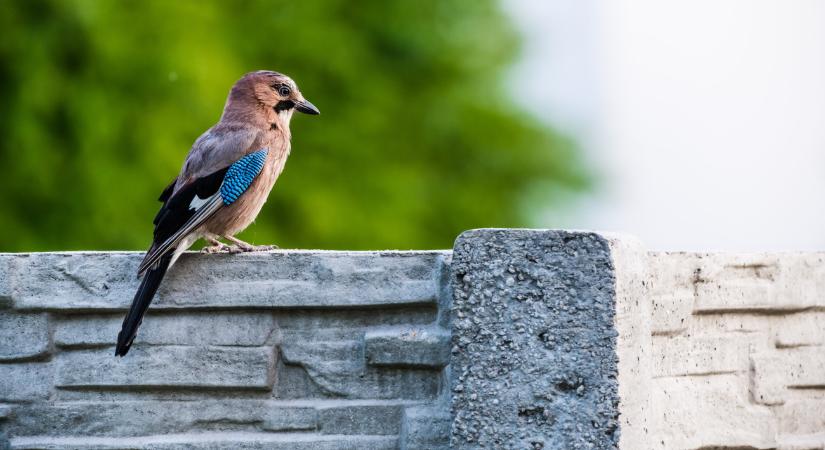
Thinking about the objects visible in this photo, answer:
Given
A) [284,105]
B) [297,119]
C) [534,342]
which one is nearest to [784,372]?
[534,342]

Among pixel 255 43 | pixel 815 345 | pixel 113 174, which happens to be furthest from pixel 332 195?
pixel 815 345

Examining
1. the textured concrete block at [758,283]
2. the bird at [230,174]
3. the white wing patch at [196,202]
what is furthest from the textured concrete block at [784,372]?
the white wing patch at [196,202]

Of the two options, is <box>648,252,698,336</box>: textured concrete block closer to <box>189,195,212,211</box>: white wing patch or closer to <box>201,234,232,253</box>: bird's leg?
<box>201,234,232,253</box>: bird's leg

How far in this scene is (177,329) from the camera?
4523mm

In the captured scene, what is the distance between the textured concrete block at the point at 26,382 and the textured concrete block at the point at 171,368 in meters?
0.06

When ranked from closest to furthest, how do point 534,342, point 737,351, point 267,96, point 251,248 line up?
1. point 534,342
2. point 737,351
3. point 251,248
4. point 267,96

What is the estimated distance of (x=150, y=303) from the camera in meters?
4.50

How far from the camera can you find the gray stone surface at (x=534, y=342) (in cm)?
396

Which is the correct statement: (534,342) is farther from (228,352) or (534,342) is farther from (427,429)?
(228,352)

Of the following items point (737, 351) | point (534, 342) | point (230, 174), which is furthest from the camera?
point (230, 174)

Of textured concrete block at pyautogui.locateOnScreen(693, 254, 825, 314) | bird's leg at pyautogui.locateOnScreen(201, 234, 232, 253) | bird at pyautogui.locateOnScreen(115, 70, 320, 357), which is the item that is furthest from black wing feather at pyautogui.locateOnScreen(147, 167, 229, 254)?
textured concrete block at pyautogui.locateOnScreen(693, 254, 825, 314)

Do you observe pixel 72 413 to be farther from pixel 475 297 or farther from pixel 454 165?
pixel 454 165

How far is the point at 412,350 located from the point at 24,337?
1552 millimetres

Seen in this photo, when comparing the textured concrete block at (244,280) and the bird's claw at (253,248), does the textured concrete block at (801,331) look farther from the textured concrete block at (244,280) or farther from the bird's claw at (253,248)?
the bird's claw at (253,248)
